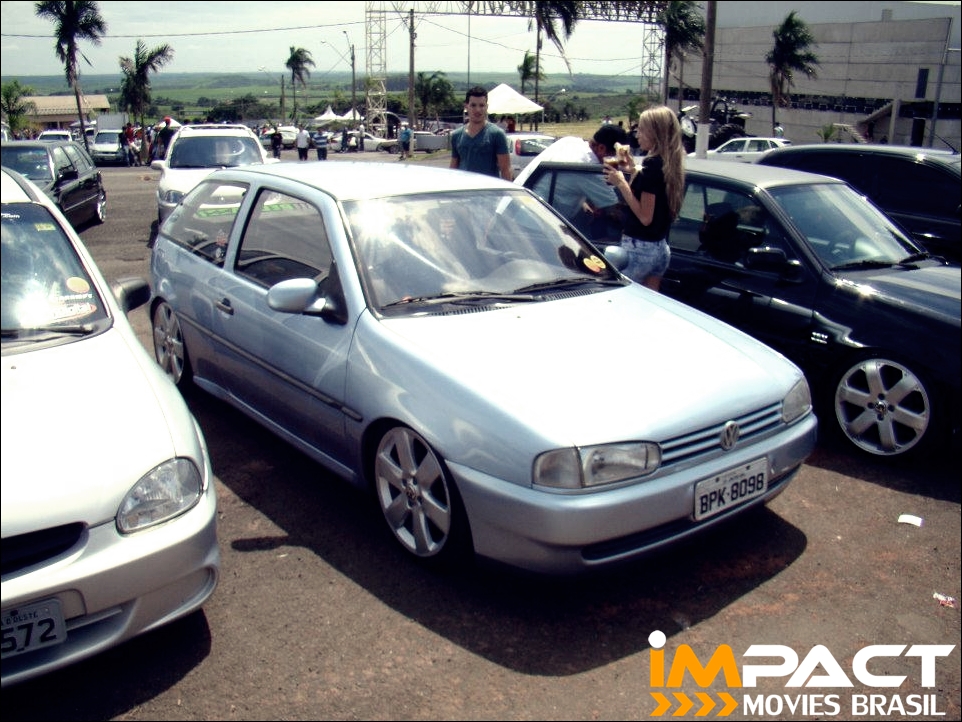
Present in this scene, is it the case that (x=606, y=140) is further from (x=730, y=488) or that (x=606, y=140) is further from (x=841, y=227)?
(x=730, y=488)

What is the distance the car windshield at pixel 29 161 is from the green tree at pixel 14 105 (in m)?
46.6

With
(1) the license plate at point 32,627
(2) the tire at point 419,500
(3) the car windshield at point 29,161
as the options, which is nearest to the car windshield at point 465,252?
(2) the tire at point 419,500

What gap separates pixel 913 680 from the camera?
2965 millimetres

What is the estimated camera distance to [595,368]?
3445 mm

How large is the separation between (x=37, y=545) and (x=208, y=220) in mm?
3007

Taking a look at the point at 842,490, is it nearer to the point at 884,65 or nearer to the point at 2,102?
the point at 884,65

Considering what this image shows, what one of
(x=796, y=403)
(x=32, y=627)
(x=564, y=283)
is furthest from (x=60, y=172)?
(x=796, y=403)

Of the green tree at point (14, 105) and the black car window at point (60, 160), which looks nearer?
the black car window at point (60, 160)

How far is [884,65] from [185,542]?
153 ft

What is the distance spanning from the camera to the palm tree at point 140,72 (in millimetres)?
51094

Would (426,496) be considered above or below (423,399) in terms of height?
below

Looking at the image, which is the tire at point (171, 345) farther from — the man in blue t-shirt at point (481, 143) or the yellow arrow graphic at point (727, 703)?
the yellow arrow graphic at point (727, 703)

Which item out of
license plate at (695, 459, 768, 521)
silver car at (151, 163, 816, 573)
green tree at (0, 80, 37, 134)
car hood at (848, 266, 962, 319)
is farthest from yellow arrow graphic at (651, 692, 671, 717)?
green tree at (0, 80, 37, 134)

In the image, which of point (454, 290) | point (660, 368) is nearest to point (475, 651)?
point (660, 368)
